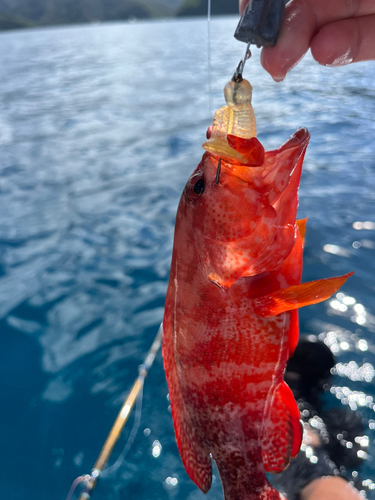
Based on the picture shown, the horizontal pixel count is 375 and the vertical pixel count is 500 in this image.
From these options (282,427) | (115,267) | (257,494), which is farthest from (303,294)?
(115,267)

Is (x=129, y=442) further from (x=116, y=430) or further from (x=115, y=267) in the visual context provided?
(x=115, y=267)

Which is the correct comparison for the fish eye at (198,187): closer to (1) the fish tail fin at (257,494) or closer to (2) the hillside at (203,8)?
(1) the fish tail fin at (257,494)

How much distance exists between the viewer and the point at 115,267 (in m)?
5.70

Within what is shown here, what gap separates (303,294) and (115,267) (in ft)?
15.1

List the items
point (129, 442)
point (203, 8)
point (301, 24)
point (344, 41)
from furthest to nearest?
1. point (203, 8)
2. point (129, 442)
3. point (344, 41)
4. point (301, 24)

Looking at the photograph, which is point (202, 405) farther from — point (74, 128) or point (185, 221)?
point (74, 128)

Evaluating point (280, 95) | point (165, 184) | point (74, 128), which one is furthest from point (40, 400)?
point (280, 95)

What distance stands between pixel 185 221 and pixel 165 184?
6.71 metres

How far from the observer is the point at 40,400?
3.93 meters

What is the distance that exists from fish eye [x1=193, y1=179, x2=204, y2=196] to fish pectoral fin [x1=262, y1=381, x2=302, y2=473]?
0.88 meters

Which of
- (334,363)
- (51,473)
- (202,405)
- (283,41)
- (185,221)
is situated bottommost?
(51,473)

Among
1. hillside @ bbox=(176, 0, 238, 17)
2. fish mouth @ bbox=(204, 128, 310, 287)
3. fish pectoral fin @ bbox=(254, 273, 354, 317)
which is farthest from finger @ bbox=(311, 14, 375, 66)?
hillside @ bbox=(176, 0, 238, 17)

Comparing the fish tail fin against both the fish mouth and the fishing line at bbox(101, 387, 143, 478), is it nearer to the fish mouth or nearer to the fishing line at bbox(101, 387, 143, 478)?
the fish mouth

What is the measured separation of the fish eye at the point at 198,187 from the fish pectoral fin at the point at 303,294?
1.60 feet
